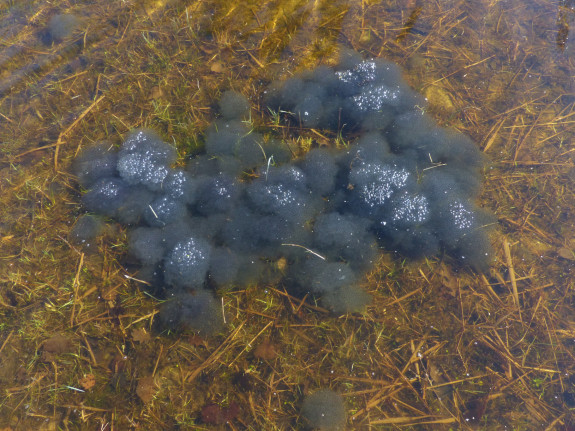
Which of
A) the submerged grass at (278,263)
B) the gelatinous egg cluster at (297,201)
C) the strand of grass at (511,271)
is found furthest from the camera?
the strand of grass at (511,271)

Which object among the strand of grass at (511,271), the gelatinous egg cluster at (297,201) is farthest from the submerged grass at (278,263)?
the gelatinous egg cluster at (297,201)

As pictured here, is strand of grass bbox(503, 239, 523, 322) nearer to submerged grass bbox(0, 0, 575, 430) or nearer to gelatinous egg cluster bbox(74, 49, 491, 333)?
submerged grass bbox(0, 0, 575, 430)

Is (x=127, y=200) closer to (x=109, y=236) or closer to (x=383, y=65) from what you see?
(x=109, y=236)

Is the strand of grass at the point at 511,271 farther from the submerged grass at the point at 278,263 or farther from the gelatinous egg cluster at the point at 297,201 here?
the gelatinous egg cluster at the point at 297,201

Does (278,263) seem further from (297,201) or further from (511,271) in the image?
(511,271)

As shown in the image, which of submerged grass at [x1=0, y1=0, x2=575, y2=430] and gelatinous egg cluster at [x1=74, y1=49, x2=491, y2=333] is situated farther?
gelatinous egg cluster at [x1=74, y1=49, x2=491, y2=333]

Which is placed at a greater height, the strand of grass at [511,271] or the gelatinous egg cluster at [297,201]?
the gelatinous egg cluster at [297,201]

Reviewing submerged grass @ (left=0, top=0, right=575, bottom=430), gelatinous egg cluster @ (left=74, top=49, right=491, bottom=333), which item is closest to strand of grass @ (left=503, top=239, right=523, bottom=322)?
submerged grass @ (left=0, top=0, right=575, bottom=430)

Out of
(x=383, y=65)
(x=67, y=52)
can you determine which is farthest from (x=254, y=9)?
(x=67, y=52)
